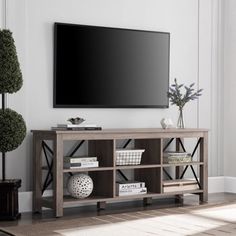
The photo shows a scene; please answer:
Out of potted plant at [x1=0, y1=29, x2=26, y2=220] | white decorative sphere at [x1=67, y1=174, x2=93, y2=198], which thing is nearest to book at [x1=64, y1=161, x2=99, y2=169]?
white decorative sphere at [x1=67, y1=174, x2=93, y2=198]

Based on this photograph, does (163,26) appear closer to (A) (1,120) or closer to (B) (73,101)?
(B) (73,101)

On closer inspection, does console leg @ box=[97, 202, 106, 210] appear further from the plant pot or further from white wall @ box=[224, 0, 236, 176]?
white wall @ box=[224, 0, 236, 176]

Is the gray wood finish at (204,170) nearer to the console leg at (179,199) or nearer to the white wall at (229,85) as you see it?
the console leg at (179,199)

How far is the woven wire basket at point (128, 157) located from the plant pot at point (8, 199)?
997mm

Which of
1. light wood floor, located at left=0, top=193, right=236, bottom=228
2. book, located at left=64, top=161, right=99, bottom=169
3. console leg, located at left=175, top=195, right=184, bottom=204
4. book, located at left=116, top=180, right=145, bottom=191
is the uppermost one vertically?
book, located at left=64, top=161, right=99, bottom=169

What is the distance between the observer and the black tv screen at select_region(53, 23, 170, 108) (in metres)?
5.46

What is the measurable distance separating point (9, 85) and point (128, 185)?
1.45 m

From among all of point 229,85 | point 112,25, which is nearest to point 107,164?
point 112,25

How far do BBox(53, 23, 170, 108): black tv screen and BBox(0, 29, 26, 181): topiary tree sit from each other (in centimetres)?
71

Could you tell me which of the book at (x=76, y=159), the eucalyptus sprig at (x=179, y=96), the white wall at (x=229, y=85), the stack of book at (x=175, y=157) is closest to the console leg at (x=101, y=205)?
the book at (x=76, y=159)

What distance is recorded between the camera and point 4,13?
5.14 m

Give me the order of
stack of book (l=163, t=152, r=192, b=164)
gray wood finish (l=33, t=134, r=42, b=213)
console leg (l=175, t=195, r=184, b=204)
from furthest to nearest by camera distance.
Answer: console leg (l=175, t=195, r=184, b=204)
stack of book (l=163, t=152, r=192, b=164)
gray wood finish (l=33, t=134, r=42, b=213)

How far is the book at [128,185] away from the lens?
17.5 feet

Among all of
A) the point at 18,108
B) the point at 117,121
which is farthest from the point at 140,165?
the point at 18,108
